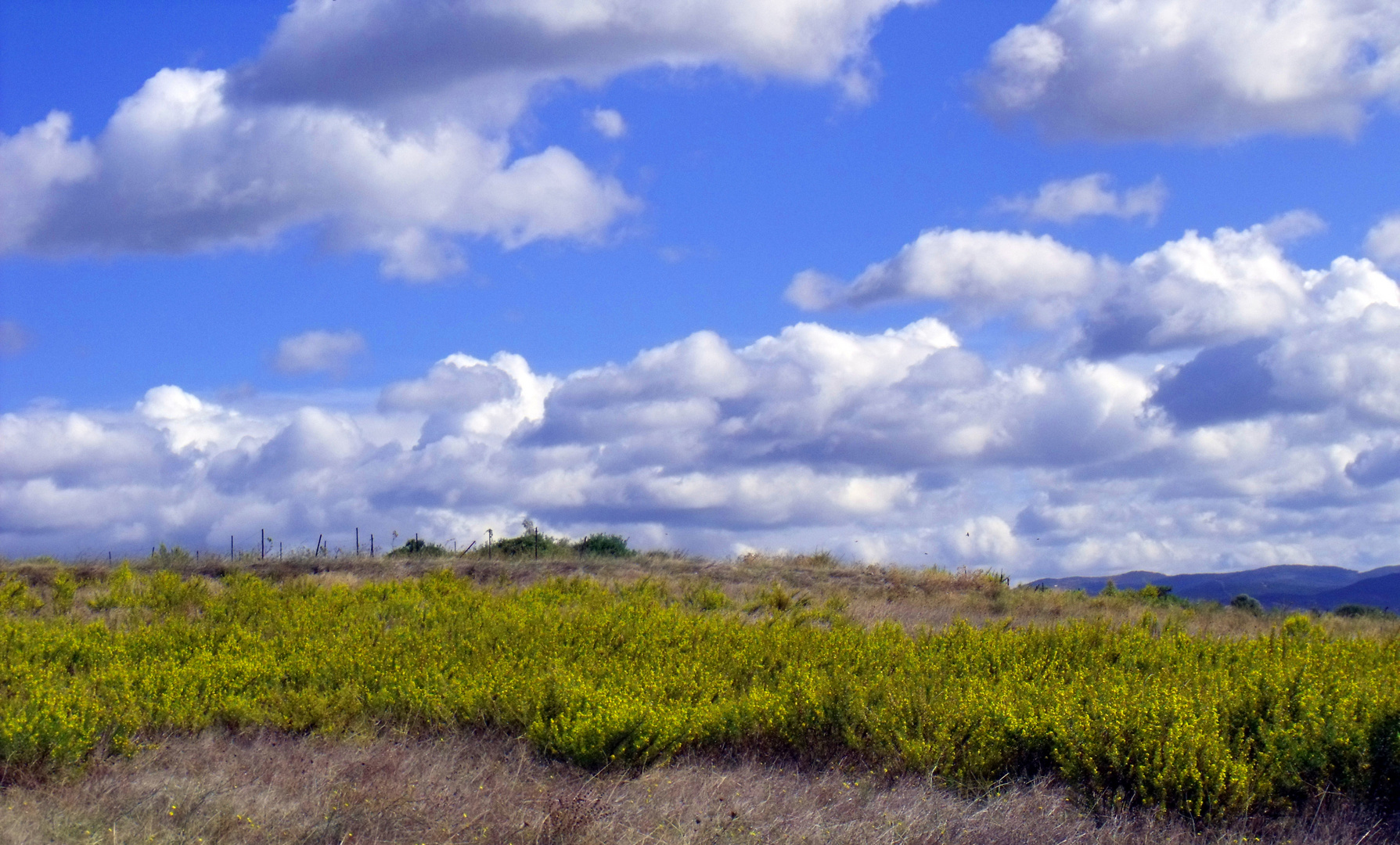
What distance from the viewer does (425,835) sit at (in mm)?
6793

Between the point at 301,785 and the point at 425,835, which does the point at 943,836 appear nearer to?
the point at 425,835

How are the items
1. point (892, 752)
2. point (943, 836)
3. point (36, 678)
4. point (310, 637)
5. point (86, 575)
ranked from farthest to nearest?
point (86, 575) → point (310, 637) → point (36, 678) → point (892, 752) → point (943, 836)

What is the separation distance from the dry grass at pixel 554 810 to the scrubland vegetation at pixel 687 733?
0.03m

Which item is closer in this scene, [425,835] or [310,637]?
[425,835]

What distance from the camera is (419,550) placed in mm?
30094

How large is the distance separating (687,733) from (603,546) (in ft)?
78.1

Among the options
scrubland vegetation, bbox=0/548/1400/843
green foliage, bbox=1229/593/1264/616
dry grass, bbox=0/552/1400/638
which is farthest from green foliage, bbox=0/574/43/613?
green foliage, bbox=1229/593/1264/616

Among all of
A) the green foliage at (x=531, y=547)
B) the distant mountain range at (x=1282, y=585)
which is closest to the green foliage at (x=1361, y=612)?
the distant mountain range at (x=1282, y=585)

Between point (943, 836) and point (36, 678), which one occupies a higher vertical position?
point (36, 678)

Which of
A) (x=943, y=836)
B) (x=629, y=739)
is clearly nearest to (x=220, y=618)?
(x=629, y=739)

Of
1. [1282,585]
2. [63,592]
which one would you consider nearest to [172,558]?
[63,592]

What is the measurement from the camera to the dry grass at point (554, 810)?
6.77 m

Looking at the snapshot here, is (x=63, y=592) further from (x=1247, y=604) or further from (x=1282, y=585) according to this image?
(x=1282, y=585)

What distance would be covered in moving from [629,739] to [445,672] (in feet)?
11.4
